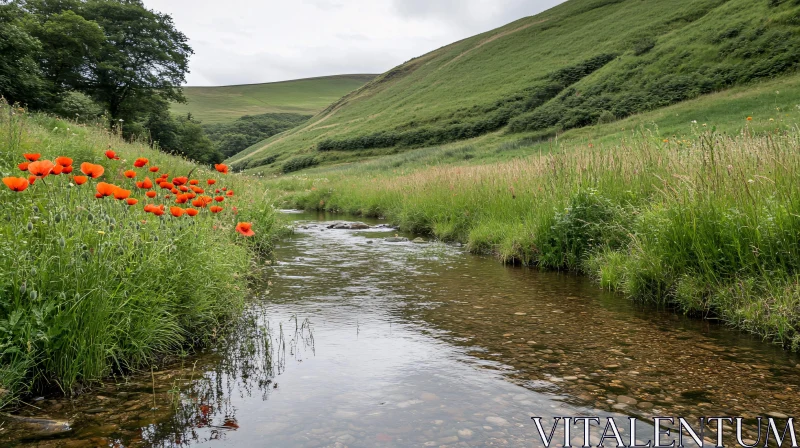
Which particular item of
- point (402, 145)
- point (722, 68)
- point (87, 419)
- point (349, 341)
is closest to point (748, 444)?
point (349, 341)

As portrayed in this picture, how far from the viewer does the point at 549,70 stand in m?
60.0

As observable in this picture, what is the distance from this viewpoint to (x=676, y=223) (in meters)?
5.64

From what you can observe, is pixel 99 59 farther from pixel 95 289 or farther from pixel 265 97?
pixel 265 97

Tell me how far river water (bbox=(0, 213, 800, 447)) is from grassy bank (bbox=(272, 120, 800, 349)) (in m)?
0.39

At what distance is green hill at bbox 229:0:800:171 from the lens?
37.9 meters

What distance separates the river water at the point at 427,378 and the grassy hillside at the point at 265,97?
446 ft

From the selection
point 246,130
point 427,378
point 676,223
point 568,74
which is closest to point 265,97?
point 246,130

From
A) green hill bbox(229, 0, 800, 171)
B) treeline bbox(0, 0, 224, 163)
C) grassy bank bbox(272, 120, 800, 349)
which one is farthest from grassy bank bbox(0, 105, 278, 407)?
green hill bbox(229, 0, 800, 171)

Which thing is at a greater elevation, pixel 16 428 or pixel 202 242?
pixel 202 242

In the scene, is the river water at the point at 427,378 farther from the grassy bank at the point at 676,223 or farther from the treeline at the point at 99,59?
the treeline at the point at 99,59

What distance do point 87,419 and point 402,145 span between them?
5421cm

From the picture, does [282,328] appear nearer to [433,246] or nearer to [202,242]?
[202,242]

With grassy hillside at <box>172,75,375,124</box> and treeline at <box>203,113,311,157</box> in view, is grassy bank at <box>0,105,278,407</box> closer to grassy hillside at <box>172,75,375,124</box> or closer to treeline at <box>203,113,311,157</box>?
treeline at <box>203,113,311,157</box>

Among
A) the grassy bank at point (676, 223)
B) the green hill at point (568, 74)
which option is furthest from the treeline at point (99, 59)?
the green hill at point (568, 74)
